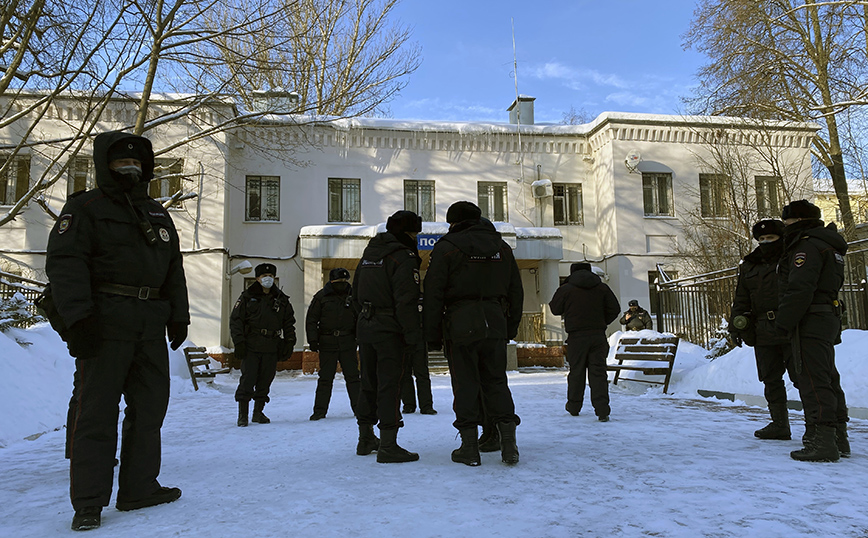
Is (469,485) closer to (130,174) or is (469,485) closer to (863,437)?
(130,174)

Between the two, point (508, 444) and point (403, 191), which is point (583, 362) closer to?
point (508, 444)

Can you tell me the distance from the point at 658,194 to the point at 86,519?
826 inches

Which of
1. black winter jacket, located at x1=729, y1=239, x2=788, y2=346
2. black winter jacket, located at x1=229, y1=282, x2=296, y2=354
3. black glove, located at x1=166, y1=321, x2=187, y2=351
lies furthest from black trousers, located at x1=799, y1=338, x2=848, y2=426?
black winter jacket, located at x1=229, y1=282, x2=296, y2=354

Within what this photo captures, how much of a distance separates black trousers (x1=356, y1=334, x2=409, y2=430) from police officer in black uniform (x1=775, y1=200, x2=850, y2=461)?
3.03 meters

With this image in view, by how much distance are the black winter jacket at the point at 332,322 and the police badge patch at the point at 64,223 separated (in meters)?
4.18

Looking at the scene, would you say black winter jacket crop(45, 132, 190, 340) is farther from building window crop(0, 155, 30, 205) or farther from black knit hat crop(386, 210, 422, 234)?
building window crop(0, 155, 30, 205)

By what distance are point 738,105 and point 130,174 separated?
44.7 ft

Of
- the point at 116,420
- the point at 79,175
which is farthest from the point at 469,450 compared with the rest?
the point at 79,175

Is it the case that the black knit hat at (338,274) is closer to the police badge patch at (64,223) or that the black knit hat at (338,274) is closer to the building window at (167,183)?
the police badge patch at (64,223)

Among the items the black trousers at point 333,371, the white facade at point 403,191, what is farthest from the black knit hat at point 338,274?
the white facade at point 403,191

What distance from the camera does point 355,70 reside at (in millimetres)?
26859

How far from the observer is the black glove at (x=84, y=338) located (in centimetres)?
338

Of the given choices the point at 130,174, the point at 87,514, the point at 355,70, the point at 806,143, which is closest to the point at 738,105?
the point at 806,143

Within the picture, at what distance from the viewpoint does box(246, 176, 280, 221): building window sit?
65.5 feet
